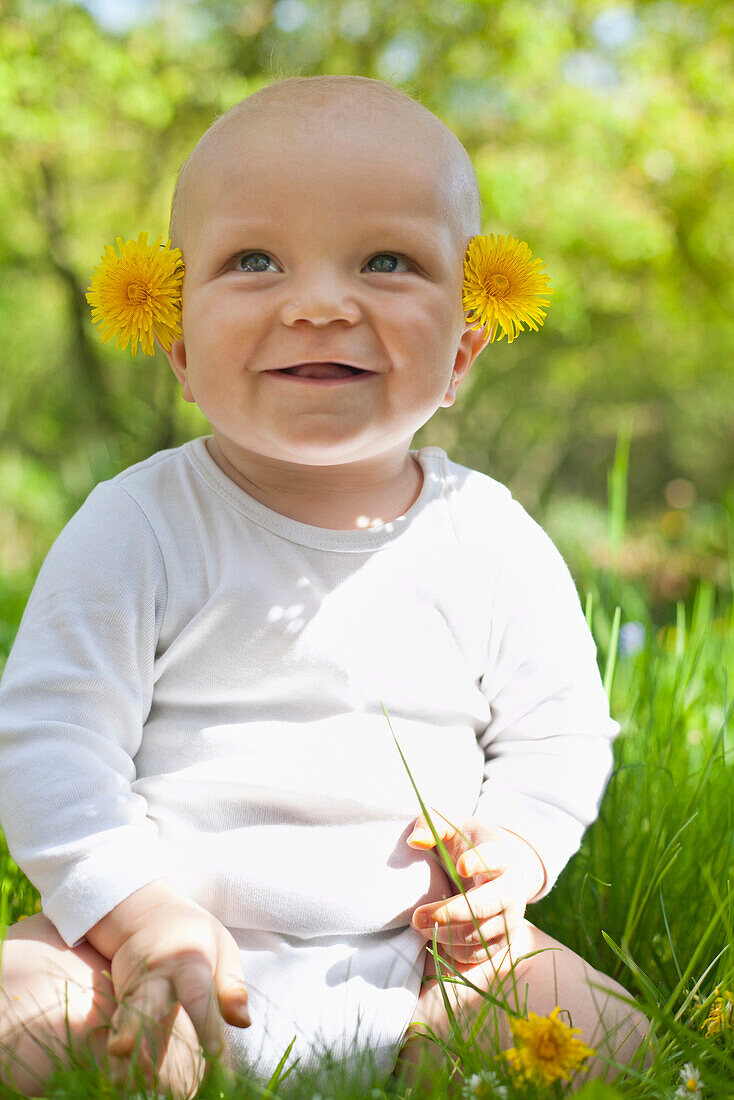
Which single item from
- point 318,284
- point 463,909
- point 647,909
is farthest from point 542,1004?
point 318,284

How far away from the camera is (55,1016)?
1184 mm

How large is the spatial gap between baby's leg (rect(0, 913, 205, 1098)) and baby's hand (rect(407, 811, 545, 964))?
14.3 inches

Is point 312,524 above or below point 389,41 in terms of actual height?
below

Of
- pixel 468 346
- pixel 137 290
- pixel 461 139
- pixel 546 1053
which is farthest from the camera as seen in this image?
pixel 461 139

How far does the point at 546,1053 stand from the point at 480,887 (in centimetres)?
28

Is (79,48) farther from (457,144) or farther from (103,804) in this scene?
(103,804)

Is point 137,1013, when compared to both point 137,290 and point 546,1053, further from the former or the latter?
point 137,290

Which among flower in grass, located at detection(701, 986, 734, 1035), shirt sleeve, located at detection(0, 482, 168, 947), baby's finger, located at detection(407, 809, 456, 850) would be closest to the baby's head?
shirt sleeve, located at detection(0, 482, 168, 947)

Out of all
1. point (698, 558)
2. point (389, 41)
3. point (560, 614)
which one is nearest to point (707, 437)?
point (698, 558)

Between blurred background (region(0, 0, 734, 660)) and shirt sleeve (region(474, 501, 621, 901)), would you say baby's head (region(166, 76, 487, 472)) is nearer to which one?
shirt sleeve (region(474, 501, 621, 901))

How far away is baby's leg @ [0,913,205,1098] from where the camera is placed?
1.13 metres

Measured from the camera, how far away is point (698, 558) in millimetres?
9641

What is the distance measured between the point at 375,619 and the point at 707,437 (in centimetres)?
1641

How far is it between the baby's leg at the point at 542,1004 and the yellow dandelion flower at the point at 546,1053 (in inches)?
5.9
